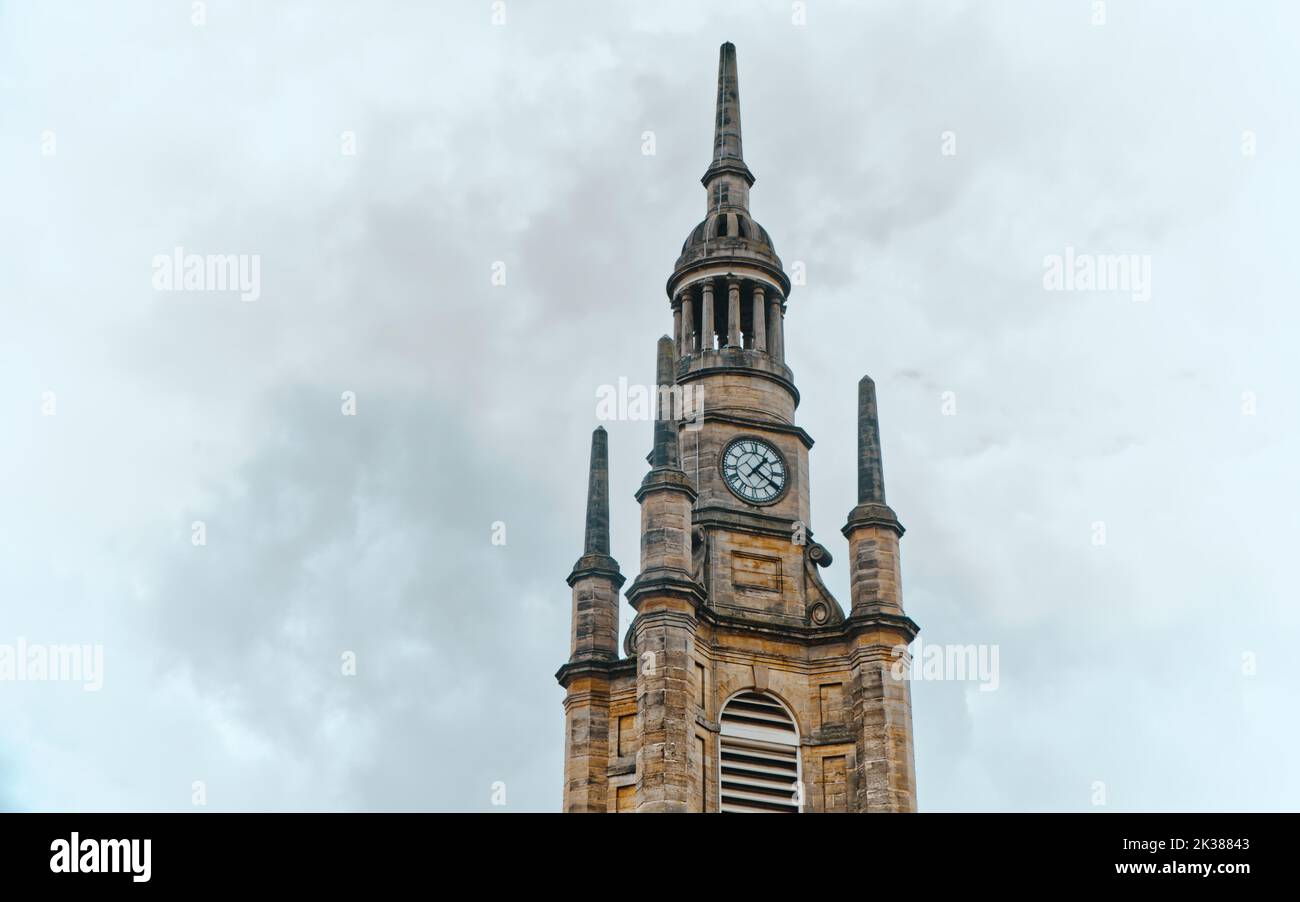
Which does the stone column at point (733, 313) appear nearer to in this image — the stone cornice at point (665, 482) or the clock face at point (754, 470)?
the clock face at point (754, 470)

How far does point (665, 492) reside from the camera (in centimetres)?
6150

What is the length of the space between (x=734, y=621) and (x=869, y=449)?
7.88 metres

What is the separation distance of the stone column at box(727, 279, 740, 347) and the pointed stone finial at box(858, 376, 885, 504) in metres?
5.26

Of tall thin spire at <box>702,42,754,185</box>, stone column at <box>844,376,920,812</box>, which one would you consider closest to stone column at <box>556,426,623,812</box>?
stone column at <box>844,376,920,812</box>

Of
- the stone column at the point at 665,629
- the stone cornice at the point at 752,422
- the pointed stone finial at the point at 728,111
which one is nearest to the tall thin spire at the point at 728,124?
the pointed stone finial at the point at 728,111

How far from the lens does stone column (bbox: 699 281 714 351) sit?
231 ft

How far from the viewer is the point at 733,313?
232 ft

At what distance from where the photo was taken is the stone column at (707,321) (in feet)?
231

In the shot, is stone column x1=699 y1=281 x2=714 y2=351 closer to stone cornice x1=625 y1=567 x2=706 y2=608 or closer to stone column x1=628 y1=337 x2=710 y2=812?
stone column x1=628 y1=337 x2=710 y2=812

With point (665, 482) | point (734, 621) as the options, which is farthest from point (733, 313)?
point (734, 621)
